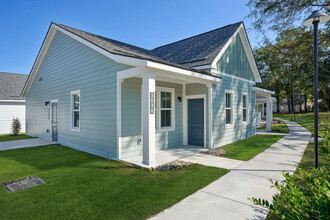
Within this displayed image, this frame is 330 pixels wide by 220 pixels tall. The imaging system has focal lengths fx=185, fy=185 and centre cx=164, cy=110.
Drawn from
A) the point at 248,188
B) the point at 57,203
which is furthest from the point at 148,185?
the point at 248,188

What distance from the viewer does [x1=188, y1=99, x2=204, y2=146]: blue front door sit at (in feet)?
26.2

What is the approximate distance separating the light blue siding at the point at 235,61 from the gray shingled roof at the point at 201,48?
488mm

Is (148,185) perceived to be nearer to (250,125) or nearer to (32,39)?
(250,125)

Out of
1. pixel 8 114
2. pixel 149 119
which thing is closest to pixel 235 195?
pixel 149 119

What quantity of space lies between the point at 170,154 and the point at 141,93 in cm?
244

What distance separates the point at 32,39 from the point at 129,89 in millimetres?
12213

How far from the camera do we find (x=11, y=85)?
17078 millimetres

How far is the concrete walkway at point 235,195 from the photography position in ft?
9.67

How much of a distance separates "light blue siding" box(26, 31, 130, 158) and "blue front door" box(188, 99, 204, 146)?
3608mm

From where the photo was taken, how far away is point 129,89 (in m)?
6.26

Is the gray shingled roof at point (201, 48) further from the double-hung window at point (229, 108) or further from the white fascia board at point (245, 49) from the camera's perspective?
the double-hung window at point (229, 108)

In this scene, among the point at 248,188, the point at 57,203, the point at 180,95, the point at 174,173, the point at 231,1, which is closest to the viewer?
the point at 57,203

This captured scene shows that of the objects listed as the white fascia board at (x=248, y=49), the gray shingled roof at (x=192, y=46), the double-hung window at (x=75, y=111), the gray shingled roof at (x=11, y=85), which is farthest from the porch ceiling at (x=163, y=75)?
the gray shingled roof at (x=11, y=85)

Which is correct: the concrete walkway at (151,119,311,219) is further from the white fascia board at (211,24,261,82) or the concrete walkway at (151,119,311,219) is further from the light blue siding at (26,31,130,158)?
the white fascia board at (211,24,261,82)
